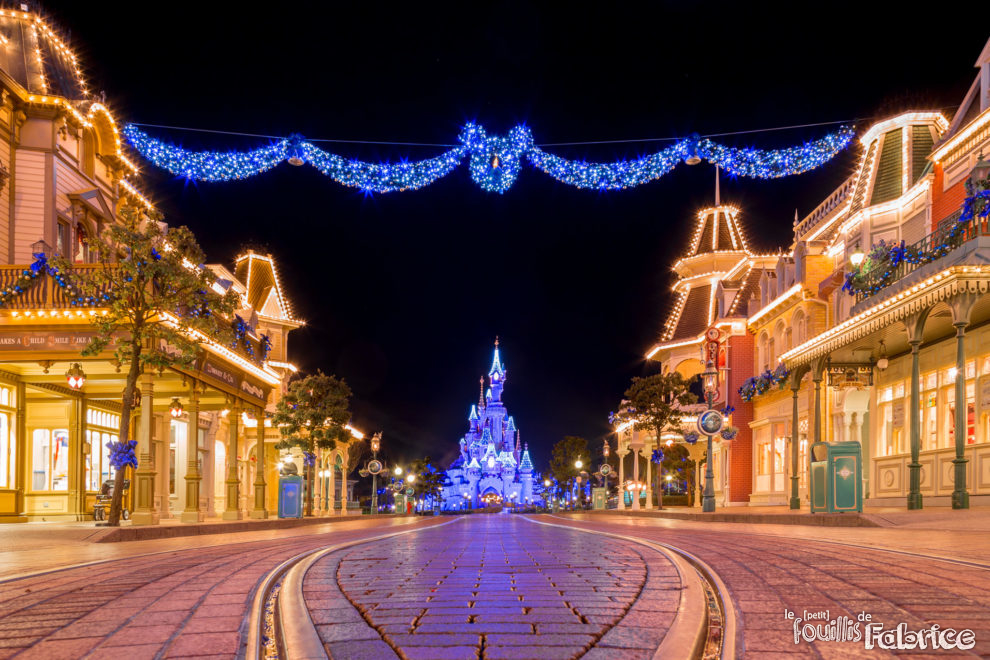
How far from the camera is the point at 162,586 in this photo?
7457 millimetres

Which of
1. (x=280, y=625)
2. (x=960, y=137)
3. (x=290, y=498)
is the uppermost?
(x=960, y=137)

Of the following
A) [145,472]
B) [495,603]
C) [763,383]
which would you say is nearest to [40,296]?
[145,472]

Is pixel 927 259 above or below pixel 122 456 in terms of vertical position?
above

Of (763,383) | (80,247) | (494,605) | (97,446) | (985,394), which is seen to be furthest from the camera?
(763,383)

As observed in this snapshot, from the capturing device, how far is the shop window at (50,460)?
25.4 meters

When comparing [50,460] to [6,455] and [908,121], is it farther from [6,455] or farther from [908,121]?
[908,121]

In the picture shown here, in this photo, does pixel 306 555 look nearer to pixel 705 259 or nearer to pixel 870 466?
pixel 870 466

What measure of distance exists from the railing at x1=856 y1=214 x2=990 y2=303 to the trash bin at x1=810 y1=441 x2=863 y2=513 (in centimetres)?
418

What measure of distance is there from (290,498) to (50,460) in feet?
28.9

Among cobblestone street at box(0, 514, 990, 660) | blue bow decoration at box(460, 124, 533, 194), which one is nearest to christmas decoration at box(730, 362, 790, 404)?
blue bow decoration at box(460, 124, 533, 194)

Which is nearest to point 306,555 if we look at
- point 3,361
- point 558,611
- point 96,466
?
point 558,611

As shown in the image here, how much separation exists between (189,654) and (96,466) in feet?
89.3

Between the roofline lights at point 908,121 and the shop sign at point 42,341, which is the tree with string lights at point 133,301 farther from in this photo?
the roofline lights at point 908,121

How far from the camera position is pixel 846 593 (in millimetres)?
6133
